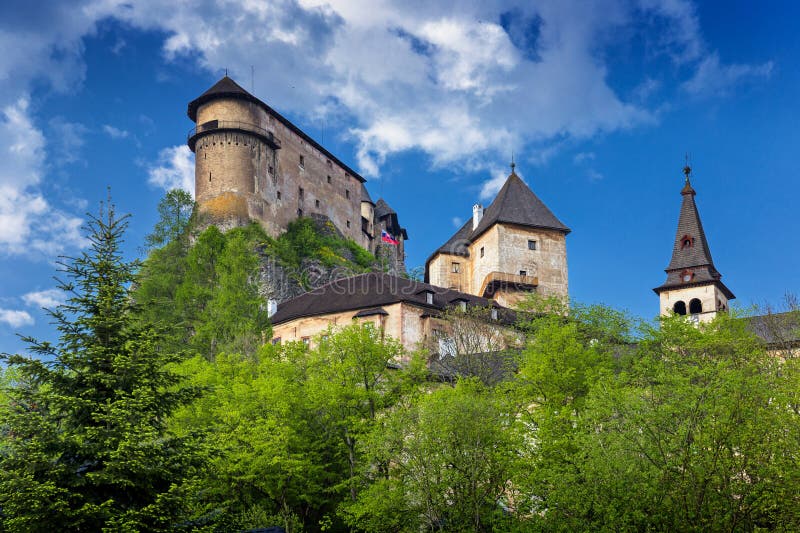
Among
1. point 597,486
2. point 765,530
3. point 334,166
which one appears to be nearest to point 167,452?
point 597,486

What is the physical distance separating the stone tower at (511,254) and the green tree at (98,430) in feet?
144

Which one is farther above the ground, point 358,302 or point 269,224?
point 269,224

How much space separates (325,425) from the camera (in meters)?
32.2

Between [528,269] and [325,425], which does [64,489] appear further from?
[528,269]

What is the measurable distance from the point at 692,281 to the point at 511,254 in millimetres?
13034

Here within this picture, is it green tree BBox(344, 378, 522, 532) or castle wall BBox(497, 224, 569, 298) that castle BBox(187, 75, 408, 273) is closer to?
castle wall BBox(497, 224, 569, 298)

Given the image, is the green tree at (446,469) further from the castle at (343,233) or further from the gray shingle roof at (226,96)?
the gray shingle roof at (226,96)

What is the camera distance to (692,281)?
56.4 meters

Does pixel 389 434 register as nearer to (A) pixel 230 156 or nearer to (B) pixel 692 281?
(B) pixel 692 281

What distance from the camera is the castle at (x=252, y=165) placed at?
6481 centimetres

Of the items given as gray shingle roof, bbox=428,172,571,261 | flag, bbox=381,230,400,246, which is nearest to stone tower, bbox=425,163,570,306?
gray shingle roof, bbox=428,172,571,261

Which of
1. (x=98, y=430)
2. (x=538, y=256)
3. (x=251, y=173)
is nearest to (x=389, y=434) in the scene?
(x=98, y=430)

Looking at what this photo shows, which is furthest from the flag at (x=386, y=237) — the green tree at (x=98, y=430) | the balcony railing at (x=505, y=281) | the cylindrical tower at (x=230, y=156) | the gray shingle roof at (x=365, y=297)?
the green tree at (x=98, y=430)

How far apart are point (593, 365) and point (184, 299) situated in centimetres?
3190
